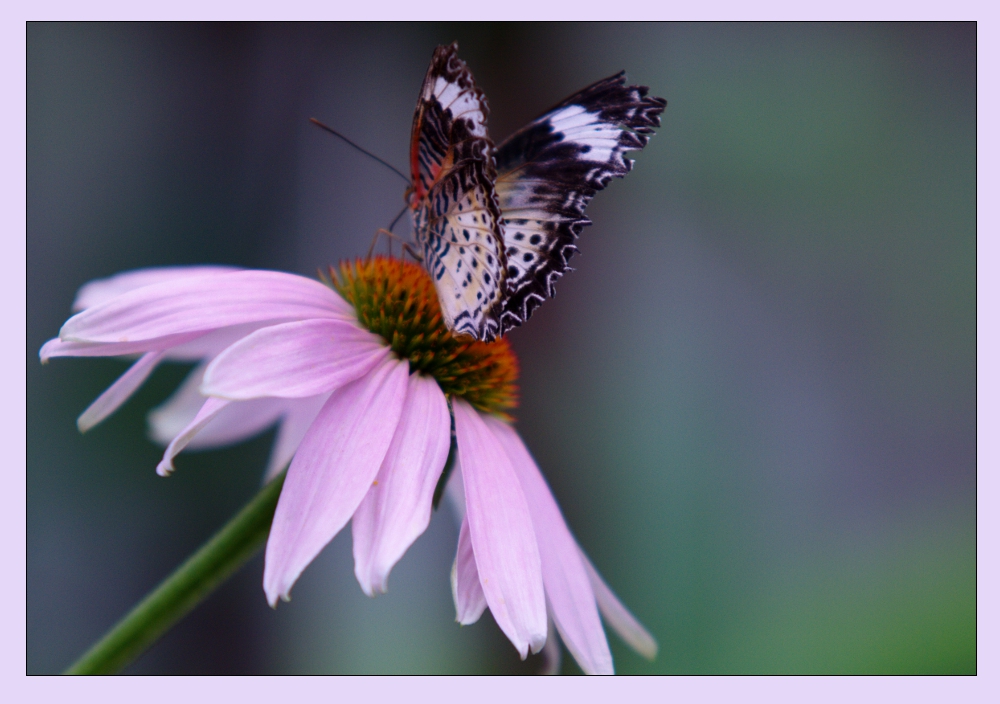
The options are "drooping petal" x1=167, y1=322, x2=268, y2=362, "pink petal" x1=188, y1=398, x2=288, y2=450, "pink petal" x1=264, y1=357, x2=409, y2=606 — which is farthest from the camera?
"pink petal" x1=188, y1=398, x2=288, y2=450

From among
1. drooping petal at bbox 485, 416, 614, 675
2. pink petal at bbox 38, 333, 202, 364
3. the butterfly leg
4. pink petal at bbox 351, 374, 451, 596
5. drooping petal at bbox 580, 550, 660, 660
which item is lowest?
drooping petal at bbox 580, 550, 660, 660

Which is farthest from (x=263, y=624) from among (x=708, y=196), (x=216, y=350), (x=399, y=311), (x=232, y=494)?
(x=708, y=196)

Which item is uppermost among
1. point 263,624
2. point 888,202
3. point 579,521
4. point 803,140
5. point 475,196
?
point 803,140

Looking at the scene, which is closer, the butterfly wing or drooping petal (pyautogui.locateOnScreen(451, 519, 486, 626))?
drooping petal (pyautogui.locateOnScreen(451, 519, 486, 626))

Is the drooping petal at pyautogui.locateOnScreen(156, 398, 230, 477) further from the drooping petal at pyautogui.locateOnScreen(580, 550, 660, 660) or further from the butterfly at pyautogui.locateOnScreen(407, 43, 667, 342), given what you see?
the drooping petal at pyautogui.locateOnScreen(580, 550, 660, 660)

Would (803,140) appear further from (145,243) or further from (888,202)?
(145,243)

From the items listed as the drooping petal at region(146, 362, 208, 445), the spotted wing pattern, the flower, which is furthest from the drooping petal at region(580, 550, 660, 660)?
the drooping petal at region(146, 362, 208, 445)

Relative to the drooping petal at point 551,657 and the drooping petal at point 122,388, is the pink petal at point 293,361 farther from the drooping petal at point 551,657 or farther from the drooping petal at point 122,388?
the drooping petal at point 551,657

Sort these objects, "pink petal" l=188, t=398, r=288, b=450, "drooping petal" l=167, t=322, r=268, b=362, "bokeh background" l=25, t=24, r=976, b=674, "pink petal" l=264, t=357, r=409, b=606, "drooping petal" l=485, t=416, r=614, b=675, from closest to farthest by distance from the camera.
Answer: "pink petal" l=264, t=357, r=409, b=606
"drooping petal" l=485, t=416, r=614, b=675
"drooping petal" l=167, t=322, r=268, b=362
"pink petal" l=188, t=398, r=288, b=450
"bokeh background" l=25, t=24, r=976, b=674
